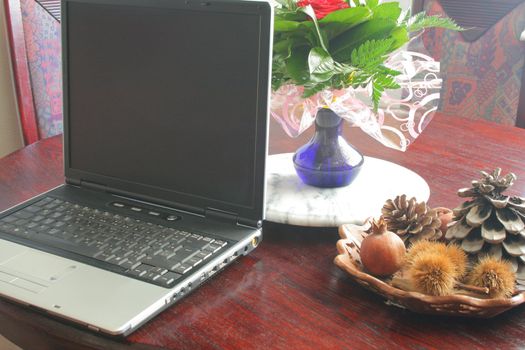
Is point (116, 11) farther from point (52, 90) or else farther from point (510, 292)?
point (510, 292)

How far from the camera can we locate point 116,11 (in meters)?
0.96

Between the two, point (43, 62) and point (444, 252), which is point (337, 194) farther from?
point (43, 62)

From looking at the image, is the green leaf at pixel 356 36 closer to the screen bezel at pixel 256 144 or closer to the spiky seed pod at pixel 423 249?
the screen bezel at pixel 256 144

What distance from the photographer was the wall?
139cm

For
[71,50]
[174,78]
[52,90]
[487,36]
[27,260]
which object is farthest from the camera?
[487,36]

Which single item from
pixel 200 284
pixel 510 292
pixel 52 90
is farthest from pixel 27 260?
pixel 52 90

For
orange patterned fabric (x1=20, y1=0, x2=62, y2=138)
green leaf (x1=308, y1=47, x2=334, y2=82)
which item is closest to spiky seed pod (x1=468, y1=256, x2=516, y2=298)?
green leaf (x1=308, y1=47, x2=334, y2=82)

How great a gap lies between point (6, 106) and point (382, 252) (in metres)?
1.02

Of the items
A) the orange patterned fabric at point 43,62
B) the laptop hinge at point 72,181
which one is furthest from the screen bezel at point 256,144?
the orange patterned fabric at point 43,62

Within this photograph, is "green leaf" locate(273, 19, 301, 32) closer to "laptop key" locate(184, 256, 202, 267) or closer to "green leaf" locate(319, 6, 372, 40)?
"green leaf" locate(319, 6, 372, 40)

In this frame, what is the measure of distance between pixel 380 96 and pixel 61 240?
48cm

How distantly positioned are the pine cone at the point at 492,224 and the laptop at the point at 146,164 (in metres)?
0.26

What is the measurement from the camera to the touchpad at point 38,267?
0.75 m

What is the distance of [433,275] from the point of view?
686 mm
